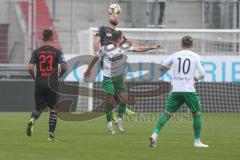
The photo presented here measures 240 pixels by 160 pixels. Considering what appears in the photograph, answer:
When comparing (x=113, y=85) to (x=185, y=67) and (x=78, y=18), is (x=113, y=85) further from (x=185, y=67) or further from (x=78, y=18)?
(x=78, y=18)

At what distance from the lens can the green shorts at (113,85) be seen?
1736 centimetres

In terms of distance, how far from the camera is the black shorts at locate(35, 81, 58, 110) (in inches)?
603

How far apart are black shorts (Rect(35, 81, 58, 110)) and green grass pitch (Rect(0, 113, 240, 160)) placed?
71cm

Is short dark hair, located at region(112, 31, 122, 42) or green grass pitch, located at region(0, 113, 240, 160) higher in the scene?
short dark hair, located at region(112, 31, 122, 42)

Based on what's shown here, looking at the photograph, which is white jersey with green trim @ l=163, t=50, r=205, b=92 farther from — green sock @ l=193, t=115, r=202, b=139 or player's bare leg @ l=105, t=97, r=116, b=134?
player's bare leg @ l=105, t=97, r=116, b=134

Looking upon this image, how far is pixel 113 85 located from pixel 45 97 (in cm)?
245

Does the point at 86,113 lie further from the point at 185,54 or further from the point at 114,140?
the point at 185,54

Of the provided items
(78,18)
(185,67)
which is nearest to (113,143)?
(185,67)

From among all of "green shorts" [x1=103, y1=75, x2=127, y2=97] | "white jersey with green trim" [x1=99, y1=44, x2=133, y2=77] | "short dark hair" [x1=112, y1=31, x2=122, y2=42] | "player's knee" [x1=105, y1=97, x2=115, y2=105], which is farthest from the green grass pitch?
"short dark hair" [x1=112, y1=31, x2=122, y2=42]

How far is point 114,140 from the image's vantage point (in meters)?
15.4

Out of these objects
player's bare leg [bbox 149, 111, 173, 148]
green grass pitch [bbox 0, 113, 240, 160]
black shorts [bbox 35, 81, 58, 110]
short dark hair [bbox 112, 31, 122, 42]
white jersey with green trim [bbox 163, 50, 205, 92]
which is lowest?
green grass pitch [bbox 0, 113, 240, 160]

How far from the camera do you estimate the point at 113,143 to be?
1460 centimetres

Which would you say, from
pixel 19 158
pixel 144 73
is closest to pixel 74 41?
pixel 144 73

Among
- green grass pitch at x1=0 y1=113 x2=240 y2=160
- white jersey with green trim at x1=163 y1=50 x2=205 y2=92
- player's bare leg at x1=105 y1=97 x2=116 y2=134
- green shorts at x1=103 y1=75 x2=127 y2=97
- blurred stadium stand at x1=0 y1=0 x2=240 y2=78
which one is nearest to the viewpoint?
green grass pitch at x1=0 y1=113 x2=240 y2=160
